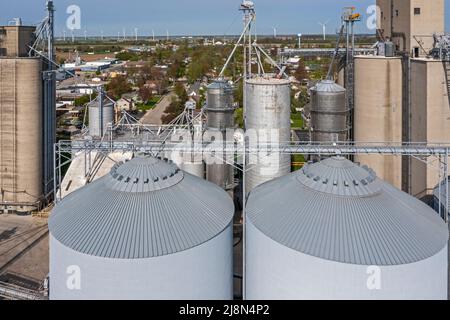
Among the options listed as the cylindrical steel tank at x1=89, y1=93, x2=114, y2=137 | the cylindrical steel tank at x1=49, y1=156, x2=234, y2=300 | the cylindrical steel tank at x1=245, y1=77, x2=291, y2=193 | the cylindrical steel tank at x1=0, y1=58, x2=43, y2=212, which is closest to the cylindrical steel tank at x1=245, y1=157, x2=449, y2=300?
the cylindrical steel tank at x1=49, y1=156, x2=234, y2=300

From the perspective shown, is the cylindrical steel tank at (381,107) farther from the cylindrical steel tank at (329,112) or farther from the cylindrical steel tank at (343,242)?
the cylindrical steel tank at (343,242)

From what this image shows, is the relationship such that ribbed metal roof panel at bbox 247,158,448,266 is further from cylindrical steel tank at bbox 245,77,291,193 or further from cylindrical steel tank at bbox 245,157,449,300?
cylindrical steel tank at bbox 245,77,291,193

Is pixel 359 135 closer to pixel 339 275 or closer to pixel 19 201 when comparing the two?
pixel 339 275

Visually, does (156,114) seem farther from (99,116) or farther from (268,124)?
(268,124)

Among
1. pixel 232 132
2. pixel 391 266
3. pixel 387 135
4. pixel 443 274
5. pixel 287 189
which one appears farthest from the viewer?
pixel 387 135
